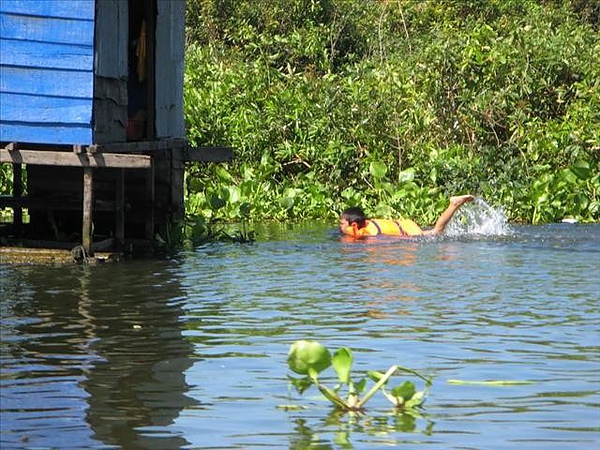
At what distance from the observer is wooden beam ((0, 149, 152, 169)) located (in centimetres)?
1177

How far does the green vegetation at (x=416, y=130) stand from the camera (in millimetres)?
18188

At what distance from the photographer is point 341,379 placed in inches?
231

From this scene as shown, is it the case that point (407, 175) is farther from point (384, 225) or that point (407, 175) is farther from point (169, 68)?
point (169, 68)

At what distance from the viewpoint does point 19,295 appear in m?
10.2

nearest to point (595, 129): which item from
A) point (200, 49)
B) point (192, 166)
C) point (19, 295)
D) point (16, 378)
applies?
point (192, 166)

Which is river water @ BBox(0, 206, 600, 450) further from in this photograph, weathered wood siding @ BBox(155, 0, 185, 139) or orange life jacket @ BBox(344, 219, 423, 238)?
weathered wood siding @ BBox(155, 0, 185, 139)

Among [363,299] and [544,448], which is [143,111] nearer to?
[363,299]

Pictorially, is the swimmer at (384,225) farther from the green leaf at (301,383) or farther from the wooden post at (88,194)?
the green leaf at (301,383)

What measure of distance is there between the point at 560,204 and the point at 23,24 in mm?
8496

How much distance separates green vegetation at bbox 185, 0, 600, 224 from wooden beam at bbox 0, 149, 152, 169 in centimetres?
587

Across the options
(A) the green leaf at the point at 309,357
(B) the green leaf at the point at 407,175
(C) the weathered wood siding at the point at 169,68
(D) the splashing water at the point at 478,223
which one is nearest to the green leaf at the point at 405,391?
(A) the green leaf at the point at 309,357

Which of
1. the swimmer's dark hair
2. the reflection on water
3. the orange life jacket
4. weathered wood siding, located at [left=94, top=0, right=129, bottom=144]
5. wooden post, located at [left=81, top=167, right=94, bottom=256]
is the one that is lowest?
the reflection on water

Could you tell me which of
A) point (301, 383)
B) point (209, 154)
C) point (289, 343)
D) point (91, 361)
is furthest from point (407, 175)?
point (301, 383)

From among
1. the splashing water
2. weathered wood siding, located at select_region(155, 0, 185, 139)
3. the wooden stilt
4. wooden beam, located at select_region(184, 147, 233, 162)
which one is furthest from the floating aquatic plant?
the splashing water
